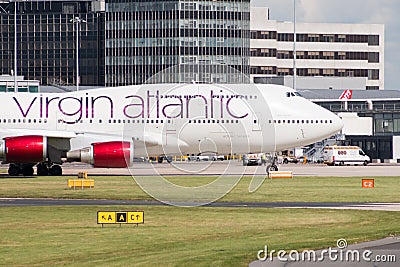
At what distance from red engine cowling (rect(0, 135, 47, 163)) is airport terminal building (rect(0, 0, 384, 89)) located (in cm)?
10346

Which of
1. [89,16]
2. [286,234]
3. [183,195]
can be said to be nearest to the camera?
[286,234]

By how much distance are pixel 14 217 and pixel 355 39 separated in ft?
552

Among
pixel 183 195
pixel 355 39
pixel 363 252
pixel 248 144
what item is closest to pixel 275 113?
pixel 248 144

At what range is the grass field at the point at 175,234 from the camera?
2425 centimetres

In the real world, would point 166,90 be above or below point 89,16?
below

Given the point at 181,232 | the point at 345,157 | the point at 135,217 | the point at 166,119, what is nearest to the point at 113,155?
the point at 166,119

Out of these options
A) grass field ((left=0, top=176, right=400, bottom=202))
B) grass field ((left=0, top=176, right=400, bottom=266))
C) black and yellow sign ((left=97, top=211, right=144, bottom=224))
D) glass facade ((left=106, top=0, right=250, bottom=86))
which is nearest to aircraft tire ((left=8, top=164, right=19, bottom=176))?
grass field ((left=0, top=176, right=400, bottom=202))

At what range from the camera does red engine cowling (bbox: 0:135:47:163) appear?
58.8 meters

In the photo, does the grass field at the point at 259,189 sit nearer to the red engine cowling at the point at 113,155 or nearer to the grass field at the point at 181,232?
the grass field at the point at 181,232

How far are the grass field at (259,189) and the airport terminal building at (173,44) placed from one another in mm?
104320

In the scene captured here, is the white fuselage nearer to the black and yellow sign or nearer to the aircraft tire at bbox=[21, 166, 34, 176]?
the aircraft tire at bbox=[21, 166, 34, 176]

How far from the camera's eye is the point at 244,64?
17750 centimetres

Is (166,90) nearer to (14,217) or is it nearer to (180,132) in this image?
(180,132)

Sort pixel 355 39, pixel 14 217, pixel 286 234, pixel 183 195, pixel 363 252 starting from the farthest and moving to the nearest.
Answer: pixel 355 39
pixel 183 195
pixel 14 217
pixel 286 234
pixel 363 252
